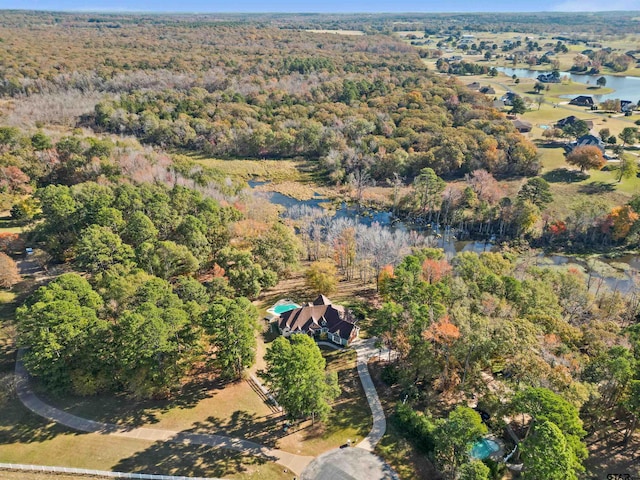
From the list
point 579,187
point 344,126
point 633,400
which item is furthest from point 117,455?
point 344,126

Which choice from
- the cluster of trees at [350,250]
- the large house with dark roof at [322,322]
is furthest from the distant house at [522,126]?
the large house with dark roof at [322,322]

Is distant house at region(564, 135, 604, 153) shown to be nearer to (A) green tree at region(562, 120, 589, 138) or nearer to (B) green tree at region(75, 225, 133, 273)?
(A) green tree at region(562, 120, 589, 138)

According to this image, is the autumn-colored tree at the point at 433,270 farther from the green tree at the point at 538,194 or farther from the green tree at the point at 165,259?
the green tree at the point at 538,194

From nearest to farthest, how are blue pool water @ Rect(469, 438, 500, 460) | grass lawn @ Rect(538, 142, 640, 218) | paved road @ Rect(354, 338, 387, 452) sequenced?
blue pool water @ Rect(469, 438, 500, 460) → paved road @ Rect(354, 338, 387, 452) → grass lawn @ Rect(538, 142, 640, 218)

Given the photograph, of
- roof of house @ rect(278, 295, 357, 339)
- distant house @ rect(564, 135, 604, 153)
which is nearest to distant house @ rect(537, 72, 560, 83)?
distant house @ rect(564, 135, 604, 153)

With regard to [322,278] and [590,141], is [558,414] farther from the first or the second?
[590,141]

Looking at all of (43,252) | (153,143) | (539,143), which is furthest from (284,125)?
(43,252)
